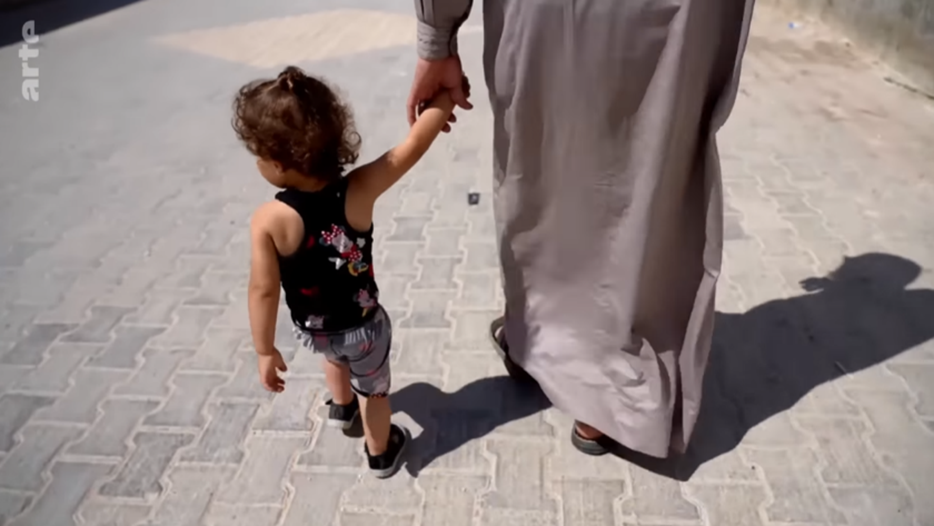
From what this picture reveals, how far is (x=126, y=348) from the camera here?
2992 millimetres

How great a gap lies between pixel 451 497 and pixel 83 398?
4.67 ft


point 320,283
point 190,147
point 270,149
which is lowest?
point 190,147

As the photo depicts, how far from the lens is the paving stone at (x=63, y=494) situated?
2270mm

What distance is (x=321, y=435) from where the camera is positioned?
8.16 feet

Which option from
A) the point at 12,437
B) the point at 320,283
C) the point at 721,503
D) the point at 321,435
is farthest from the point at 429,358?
the point at 12,437

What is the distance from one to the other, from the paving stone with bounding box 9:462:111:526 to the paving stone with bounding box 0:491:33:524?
3 centimetres

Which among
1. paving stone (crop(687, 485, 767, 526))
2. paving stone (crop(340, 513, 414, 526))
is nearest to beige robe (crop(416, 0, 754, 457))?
paving stone (crop(687, 485, 767, 526))

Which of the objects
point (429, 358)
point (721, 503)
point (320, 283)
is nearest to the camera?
point (320, 283)

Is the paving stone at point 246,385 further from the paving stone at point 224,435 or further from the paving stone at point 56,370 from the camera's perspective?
the paving stone at point 56,370

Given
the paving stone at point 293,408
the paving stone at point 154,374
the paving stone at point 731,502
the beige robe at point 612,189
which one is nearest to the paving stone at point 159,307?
the paving stone at point 154,374

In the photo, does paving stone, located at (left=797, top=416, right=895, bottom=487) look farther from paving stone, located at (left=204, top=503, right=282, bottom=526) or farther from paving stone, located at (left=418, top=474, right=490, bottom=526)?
paving stone, located at (left=204, top=503, right=282, bottom=526)

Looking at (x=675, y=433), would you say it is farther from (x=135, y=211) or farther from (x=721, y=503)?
(x=135, y=211)

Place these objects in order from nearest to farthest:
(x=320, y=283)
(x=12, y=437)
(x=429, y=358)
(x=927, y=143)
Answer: (x=320, y=283)
(x=12, y=437)
(x=429, y=358)
(x=927, y=143)

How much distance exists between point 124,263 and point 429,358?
1707 mm
